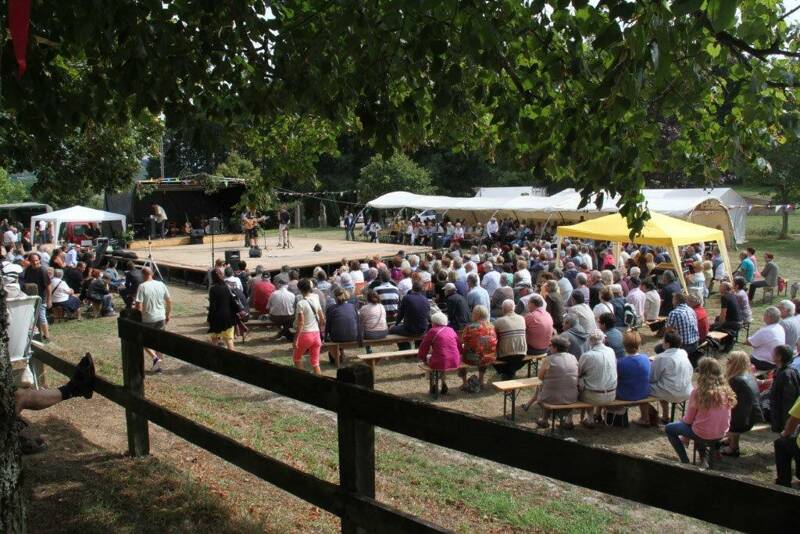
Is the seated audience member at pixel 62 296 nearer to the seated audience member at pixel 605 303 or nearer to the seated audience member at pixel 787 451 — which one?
the seated audience member at pixel 605 303

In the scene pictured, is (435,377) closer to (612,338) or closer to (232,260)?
(612,338)

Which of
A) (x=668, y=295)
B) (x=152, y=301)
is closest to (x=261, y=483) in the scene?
(x=152, y=301)

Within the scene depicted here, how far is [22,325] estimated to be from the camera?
5719 mm

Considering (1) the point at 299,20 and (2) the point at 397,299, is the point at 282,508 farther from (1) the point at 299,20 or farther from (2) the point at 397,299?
(2) the point at 397,299

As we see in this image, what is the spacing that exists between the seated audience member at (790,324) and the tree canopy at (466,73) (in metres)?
4.56

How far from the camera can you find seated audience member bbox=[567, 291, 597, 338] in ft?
31.4

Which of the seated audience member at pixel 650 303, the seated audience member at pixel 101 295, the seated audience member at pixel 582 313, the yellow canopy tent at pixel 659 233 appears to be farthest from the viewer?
the seated audience member at pixel 101 295

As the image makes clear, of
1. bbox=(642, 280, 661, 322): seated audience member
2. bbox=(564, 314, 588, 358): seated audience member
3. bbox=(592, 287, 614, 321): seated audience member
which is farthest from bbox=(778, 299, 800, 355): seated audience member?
bbox=(642, 280, 661, 322): seated audience member

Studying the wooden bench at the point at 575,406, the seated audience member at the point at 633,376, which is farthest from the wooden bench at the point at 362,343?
the seated audience member at the point at 633,376

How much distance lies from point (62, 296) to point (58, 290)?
0.47 ft

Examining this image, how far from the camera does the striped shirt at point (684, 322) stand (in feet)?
30.5

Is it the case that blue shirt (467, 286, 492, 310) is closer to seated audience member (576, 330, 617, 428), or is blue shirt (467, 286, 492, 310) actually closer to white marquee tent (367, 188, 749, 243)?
seated audience member (576, 330, 617, 428)

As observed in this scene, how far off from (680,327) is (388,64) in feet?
21.0

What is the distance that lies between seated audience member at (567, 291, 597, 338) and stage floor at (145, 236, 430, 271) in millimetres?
12620
